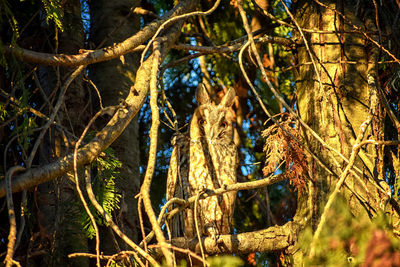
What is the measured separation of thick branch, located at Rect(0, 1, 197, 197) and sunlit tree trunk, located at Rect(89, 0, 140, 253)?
51.1 inches

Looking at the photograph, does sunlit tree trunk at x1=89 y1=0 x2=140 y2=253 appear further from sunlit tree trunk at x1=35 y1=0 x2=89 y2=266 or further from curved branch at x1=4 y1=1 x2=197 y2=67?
curved branch at x1=4 y1=1 x2=197 y2=67

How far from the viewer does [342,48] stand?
7.91ft

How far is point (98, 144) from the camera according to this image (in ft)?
5.55

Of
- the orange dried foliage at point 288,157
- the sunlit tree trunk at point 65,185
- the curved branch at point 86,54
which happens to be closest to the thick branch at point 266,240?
the orange dried foliage at point 288,157

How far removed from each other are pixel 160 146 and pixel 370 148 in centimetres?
179

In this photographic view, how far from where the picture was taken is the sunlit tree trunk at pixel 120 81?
3207 millimetres

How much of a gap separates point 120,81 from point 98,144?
189 cm

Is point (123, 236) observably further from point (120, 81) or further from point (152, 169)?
point (120, 81)

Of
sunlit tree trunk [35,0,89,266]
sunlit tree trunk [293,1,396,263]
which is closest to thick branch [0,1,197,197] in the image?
sunlit tree trunk [35,0,89,266]

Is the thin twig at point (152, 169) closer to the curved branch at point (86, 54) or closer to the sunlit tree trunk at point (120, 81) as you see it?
the curved branch at point (86, 54)

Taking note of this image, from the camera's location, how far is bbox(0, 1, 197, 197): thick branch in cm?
148

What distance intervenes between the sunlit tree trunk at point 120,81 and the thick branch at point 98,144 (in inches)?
51.1

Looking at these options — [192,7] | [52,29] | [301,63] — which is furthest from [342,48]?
[52,29]

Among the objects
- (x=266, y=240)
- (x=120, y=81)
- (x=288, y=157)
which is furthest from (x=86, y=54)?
(x=120, y=81)
